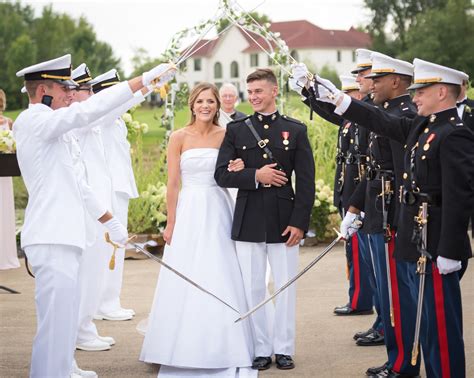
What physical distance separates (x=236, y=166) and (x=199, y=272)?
0.78m

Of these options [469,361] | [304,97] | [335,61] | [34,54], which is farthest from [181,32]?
[335,61]

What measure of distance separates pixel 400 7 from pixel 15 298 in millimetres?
49032

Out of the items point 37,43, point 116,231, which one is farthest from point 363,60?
point 37,43

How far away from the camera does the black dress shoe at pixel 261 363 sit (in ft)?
19.6

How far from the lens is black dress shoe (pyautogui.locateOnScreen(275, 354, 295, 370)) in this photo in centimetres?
600

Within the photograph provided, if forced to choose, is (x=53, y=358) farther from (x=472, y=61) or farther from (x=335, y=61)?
(x=335, y=61)

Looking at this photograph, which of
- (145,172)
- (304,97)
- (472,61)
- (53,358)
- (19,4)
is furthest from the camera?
(19,4)

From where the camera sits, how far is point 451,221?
15.4 ft

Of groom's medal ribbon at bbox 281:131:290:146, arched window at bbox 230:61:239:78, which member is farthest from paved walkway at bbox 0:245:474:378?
arched window at bbox 230:61:239:78

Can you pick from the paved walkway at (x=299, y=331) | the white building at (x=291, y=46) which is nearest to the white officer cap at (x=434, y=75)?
the paved walkway at (x=299, y=331)

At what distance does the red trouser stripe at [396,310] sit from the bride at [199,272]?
0.99 metres

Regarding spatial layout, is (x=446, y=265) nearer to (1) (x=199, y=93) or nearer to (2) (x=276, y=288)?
(2) (x=276, y=288)

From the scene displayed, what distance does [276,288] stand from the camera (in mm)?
6113

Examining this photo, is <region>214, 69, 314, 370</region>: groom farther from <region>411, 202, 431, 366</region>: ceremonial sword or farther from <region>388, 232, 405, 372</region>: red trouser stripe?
<region>411, 202, 431, 366</region>: ceremonial sword
